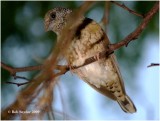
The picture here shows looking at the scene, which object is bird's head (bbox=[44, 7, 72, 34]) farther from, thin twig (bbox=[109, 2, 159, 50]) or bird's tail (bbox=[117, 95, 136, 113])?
thin twig (bbox=[109, 2, 159, 50])

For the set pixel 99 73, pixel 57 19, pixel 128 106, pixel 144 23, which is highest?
pixel 57 19

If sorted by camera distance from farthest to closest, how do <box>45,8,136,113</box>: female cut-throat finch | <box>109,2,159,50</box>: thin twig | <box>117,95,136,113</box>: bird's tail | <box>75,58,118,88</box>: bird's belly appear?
1. <box>75,58,118,88</box>: bird's belly
2. <box>117,95,136,113</box>: bird's tail
3. <box>45,8,136,113</box>: female cut-throat finch
4. <box>109,2,159,50</box>: thin twig

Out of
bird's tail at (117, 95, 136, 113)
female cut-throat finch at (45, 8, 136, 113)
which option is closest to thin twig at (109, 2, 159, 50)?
female cut-throat finch at (45, 8, 136, 113)

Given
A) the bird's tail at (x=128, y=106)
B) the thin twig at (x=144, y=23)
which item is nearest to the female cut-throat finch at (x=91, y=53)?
the bird's tail at (x=128, y=106)

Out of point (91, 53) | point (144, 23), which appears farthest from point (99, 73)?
point (144, 23)

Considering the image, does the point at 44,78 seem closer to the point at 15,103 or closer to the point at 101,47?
the point at 15,103

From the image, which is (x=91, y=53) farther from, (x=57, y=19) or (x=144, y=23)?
(x=144, y=23)

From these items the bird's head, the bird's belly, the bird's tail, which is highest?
the bird's head
